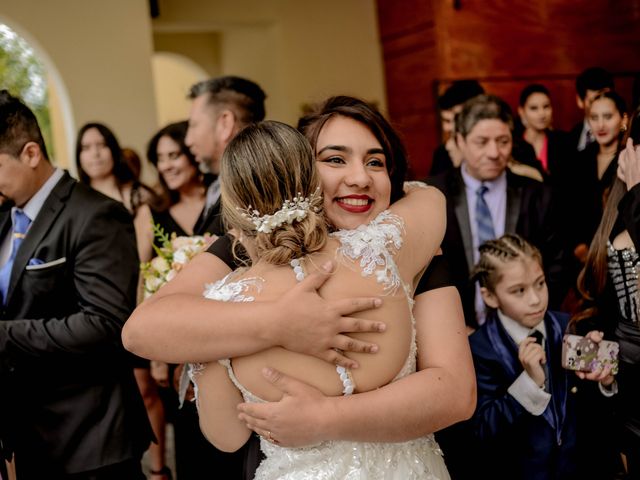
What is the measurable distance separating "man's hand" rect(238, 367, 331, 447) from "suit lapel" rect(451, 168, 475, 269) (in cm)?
205

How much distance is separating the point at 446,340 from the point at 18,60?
8818 mm

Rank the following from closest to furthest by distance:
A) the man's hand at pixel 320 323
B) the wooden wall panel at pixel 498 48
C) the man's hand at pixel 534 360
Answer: the man's hand at pixel 320 323 < the man's hand at pixel 534 360 < the wooden wall panel at pixel 498 48

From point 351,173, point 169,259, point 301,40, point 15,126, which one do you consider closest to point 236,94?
point 169,259

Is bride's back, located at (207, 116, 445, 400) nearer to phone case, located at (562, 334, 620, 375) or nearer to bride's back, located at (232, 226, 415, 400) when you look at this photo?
bride's back, located at (232, 226, 415, 400)

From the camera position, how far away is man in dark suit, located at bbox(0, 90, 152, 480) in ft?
8.34

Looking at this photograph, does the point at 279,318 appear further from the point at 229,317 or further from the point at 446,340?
the point at 446,340

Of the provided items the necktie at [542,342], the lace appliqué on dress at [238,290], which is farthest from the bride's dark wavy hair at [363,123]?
the necktie at [542,342]

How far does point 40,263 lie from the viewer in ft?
8.30

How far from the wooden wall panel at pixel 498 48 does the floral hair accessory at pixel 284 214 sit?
5.90 meters

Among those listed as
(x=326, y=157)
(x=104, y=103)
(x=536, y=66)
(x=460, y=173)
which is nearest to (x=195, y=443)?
(x=460, y=173)

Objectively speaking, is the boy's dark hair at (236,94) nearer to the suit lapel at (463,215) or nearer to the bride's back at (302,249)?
the suit lapel at (463,215)

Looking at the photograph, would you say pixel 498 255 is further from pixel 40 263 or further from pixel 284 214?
pixel 40 263

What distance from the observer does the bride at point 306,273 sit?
162 cm

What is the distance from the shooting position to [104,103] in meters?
7.55
